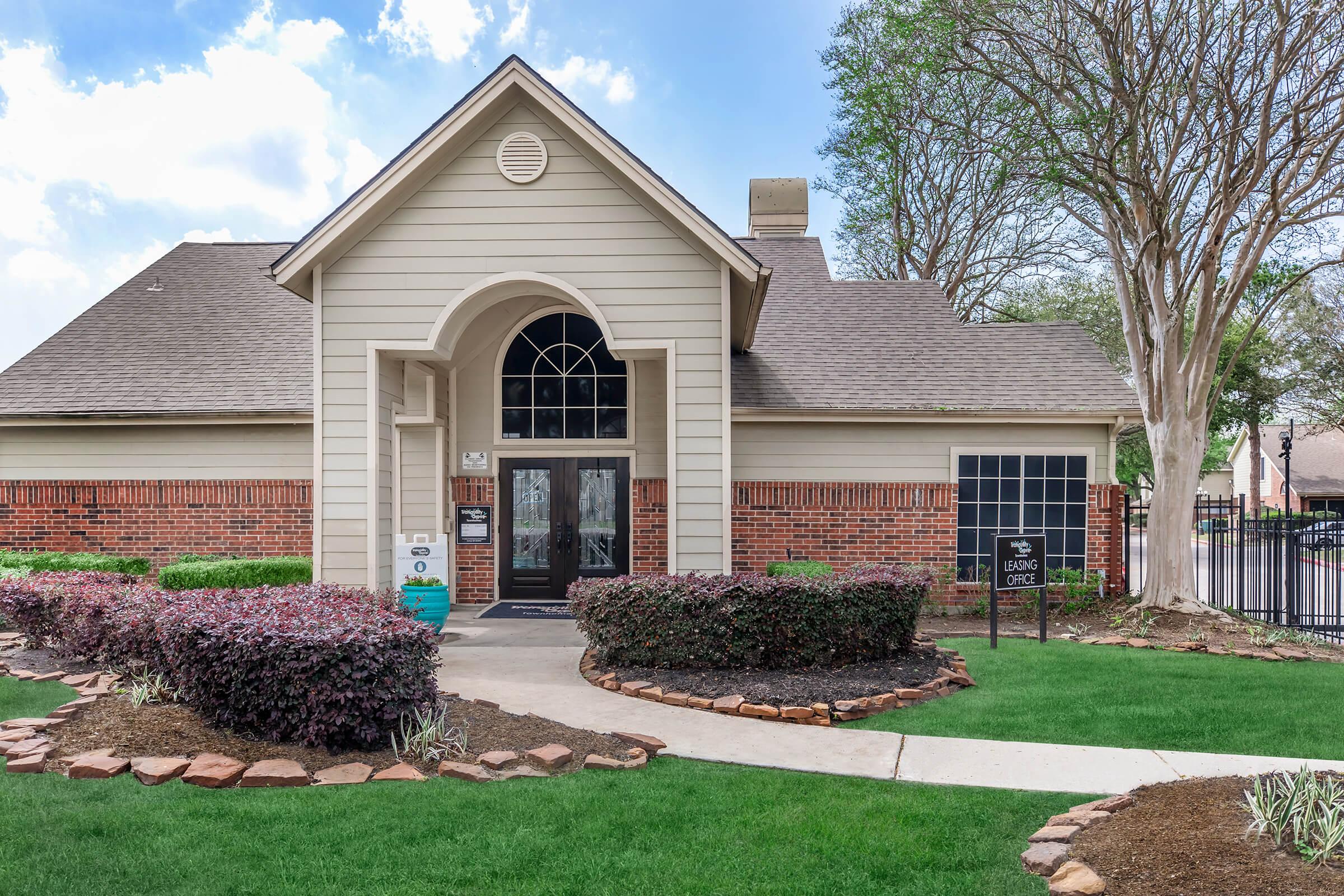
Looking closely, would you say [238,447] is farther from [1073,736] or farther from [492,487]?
[1073,736]

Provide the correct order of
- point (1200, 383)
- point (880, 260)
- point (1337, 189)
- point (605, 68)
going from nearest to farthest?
point (1337, 189) < point (1200, 383) < point (605, 68) < point (880, 260)

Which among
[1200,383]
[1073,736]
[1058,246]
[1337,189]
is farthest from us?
[1058,246]

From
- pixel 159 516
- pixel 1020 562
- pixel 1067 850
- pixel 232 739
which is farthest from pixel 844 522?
pixel 159 516

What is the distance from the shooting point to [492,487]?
13.4m

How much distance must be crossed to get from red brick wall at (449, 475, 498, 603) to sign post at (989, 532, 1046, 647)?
7121 mm

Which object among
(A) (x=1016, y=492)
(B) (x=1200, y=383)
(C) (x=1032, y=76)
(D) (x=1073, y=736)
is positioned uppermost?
(C) (x=1032, y=76)

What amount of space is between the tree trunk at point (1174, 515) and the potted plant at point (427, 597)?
9121 mm

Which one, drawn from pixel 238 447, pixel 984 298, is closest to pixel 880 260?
pixel 984 298

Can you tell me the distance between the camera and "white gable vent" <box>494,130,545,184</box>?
10.4 metres

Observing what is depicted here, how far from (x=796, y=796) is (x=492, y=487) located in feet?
30.0

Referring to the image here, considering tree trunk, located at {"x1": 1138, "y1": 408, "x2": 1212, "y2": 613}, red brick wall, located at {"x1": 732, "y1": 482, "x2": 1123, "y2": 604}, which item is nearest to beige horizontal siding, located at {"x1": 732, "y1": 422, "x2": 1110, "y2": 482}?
red brick wall, located at {"x1": 732, "y1": 482, "x2": 1123, "y2": 604}

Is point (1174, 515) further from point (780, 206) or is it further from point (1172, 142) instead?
point (780, 206)

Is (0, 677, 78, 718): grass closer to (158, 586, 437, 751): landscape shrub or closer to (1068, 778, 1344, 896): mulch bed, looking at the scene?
(158, 586, 437, 751): landscape shrub

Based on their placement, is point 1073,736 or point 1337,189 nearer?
point 1073,736
